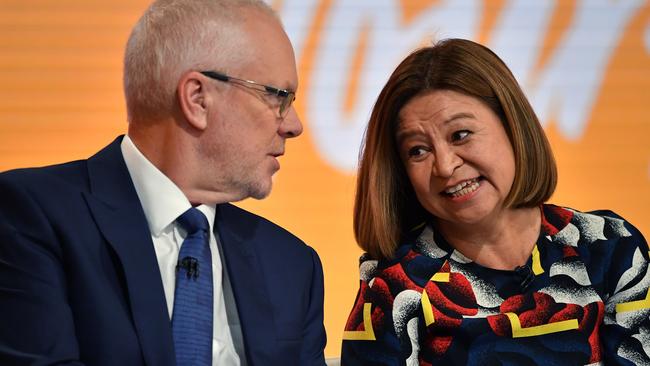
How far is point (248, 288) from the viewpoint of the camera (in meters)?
2.00

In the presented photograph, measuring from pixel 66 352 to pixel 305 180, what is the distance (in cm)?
182

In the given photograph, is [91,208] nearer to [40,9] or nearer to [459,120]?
[459,120]

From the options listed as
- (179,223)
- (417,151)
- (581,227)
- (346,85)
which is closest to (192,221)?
(179,223)

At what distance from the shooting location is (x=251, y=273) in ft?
6.64

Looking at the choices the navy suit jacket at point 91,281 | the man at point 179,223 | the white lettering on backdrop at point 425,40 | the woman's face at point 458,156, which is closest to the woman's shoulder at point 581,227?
the woman's face at point 458,156

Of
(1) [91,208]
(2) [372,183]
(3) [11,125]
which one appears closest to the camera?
(1) [91,208]

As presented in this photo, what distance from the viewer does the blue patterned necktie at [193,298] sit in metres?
1.84


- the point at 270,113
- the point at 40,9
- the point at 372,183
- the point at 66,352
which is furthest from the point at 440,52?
the point at 40,9

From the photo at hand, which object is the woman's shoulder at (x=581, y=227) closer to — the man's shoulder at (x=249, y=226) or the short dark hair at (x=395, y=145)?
the short dark hair at (x=395, y=145)

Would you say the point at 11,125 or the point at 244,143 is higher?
the point at 11,125

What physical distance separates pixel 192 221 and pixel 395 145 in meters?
0.62

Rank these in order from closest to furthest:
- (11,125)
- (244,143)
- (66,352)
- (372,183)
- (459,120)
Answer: (66,352)
(244,143)
(459,120)
(372,183)
(11,125)

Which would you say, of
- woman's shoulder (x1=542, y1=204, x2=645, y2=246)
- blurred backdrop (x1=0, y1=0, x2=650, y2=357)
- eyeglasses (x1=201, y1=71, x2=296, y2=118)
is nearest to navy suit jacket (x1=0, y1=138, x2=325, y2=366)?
eyeglasses (x1=201, y1=71, x2=296, y2=118)

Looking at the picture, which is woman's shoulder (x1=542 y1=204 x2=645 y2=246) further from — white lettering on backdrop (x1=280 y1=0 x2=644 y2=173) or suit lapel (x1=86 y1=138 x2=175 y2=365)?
white lettering on backdrop (x1=280 y1=0 x2=644 y2=173)
